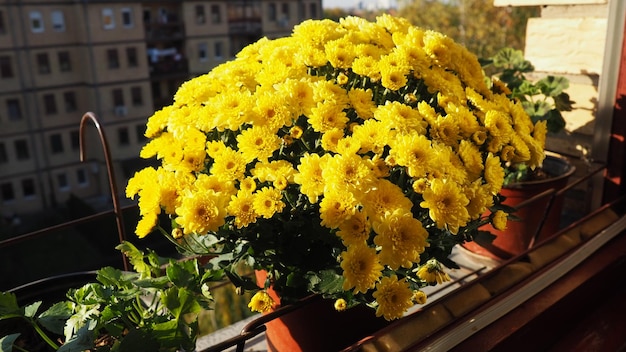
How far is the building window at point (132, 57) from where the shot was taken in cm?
1283

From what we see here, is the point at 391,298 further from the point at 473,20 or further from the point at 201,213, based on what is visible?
the point at 473,20

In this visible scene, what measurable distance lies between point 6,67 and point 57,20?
146 cm

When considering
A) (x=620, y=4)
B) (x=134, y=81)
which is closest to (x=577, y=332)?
(x=620, y=4)

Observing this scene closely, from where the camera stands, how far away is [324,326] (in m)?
0.85

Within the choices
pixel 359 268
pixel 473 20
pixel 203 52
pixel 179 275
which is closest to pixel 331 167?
pixel 359 268

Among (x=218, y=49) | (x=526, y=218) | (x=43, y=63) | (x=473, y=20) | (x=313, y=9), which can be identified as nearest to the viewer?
(x=526, y=218)

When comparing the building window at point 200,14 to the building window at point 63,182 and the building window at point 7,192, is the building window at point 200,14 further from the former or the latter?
the building window at point 7,192

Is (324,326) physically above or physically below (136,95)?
above

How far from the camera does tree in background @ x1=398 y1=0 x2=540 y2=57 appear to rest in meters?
8.07

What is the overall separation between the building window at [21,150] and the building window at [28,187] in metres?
0.50

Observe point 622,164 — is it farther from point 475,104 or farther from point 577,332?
point 475,104

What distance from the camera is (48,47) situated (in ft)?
40.0

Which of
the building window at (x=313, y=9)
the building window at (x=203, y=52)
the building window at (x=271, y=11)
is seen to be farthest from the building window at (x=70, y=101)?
the building window at (x=313, y=9)

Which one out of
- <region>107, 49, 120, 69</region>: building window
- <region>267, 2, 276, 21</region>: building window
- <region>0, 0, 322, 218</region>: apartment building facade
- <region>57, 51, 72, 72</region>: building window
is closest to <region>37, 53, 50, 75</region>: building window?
<region>0, 0, 322, 218</region>: apartment building facade
